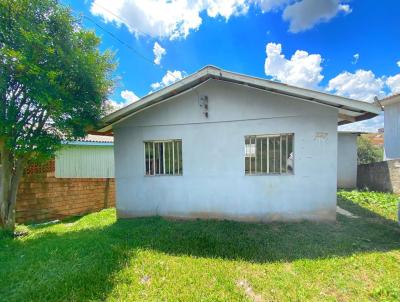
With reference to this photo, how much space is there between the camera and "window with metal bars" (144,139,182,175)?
21.2ft

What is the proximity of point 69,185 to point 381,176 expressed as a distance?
12893 mm

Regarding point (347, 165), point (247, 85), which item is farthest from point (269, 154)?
point (347, 165)

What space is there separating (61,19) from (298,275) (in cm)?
693

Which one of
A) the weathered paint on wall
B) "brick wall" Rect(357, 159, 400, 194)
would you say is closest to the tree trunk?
the weathered paint on wall

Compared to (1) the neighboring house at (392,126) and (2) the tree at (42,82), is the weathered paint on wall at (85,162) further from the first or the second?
(1) the neighboring house at (392,126)

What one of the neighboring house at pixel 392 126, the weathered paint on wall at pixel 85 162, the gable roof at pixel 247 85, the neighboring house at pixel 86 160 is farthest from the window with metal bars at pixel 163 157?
the neighboring house at pixel 392 126

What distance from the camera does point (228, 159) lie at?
19.5 feet

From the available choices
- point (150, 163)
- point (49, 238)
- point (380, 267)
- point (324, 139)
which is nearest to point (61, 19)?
point (150, 163)

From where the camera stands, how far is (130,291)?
3070 mm

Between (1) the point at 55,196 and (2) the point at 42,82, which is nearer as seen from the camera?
(2) the point at 42,82

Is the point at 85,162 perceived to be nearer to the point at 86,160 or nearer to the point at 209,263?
the point at 86,160

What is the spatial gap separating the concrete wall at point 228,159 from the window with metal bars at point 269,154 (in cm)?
18

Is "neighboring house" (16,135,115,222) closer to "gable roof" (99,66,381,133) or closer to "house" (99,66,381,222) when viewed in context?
"gable roof" (99,66,381,133)

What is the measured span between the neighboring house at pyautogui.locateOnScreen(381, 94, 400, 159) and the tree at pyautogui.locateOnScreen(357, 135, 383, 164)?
9094 mm
